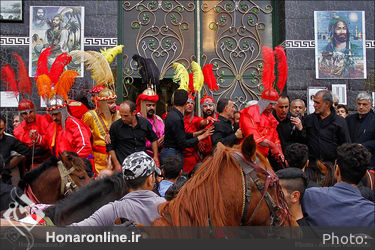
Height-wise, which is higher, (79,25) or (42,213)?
(79,25)

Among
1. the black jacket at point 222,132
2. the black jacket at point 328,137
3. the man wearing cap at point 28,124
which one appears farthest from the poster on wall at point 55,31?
the black jacket at point 328,137

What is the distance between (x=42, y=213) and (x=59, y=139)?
4074 millimetres

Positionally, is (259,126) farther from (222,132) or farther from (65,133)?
(65,133)

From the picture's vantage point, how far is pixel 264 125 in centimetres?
713

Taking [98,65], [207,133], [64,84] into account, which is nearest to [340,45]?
[207,133]

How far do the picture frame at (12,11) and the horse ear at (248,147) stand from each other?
8157 mm

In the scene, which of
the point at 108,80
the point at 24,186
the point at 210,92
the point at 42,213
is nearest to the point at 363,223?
the point at 42,213

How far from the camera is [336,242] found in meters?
3.04

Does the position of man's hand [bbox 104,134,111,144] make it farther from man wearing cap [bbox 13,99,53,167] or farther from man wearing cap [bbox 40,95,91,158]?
man wearing cap [bbox 13,99,53,167]

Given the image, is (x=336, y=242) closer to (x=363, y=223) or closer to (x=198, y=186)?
(x=363, y=223)

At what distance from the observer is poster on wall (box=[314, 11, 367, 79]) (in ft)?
32.7

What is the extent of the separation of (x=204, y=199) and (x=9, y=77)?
7142 mm

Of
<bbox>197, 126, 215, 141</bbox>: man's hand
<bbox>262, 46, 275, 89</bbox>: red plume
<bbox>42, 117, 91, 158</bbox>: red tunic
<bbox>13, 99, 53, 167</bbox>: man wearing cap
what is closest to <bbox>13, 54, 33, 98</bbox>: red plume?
<bbox>13, 99, 53, 167</bbox>: man wearing cap

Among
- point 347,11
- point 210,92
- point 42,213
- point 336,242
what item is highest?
point 347,11
